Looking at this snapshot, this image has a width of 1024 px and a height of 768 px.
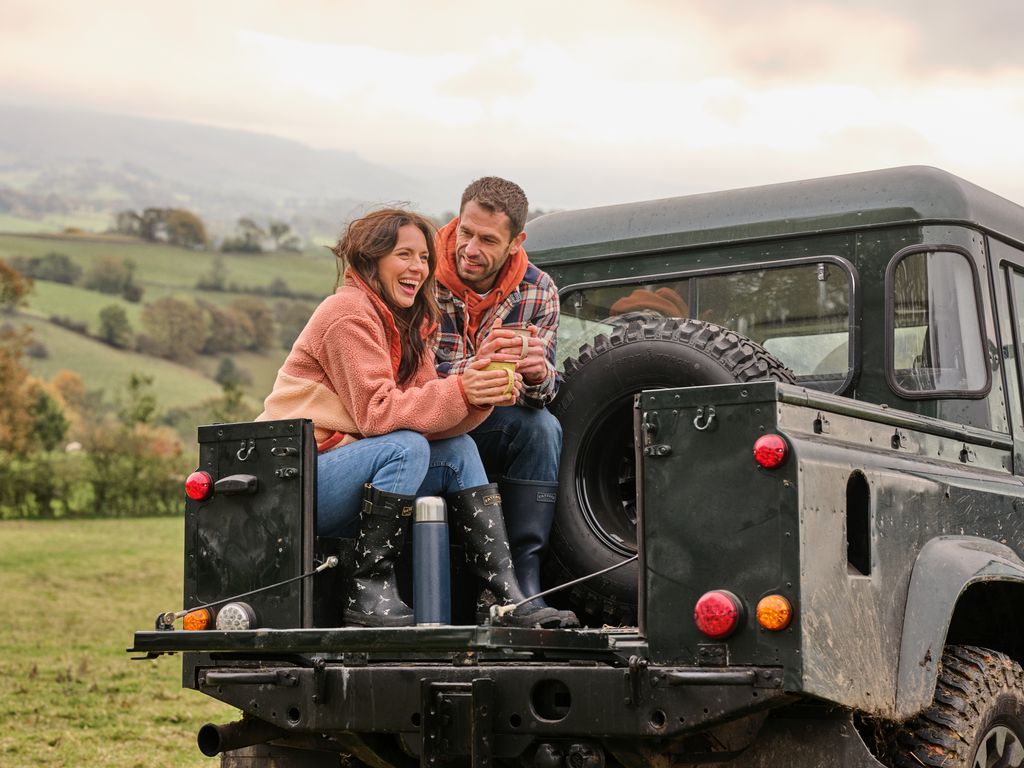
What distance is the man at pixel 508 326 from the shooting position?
191 inches

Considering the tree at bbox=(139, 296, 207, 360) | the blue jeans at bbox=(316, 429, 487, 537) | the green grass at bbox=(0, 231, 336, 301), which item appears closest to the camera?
the blue jeans at bbox=(316, 429, 487, 537)

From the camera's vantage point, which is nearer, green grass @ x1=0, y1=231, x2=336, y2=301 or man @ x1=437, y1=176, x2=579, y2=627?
man @ x1=437, y1=176, x2=579, y2=627

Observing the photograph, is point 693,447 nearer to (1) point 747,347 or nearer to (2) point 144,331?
(1) point 747,347

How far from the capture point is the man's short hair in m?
4.95

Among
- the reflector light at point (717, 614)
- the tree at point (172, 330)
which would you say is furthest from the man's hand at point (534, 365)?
the tree at point (172, 330)

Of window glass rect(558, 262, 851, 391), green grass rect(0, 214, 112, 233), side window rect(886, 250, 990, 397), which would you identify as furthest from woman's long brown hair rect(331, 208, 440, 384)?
green grass rect(0, 214, 112, 233)

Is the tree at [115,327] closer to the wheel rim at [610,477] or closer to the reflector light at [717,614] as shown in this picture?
the wheel rim at [610,477]

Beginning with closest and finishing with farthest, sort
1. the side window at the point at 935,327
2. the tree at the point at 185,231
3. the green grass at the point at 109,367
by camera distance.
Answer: the side window at the point at 935,327 → the green grass at the point at 109,367 → the tree at the point at 185,231

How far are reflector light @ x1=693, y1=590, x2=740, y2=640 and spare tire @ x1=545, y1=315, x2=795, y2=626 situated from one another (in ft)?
2.98

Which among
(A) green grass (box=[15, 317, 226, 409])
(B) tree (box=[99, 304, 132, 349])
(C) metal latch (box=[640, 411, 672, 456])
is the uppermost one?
(B) tree (box=[99, 304, 132, 349])

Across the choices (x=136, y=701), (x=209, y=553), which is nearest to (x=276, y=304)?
(x=136, y=701)

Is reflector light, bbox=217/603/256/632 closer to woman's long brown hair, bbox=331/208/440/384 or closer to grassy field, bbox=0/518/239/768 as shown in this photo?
woman's long brown hair, bbox=331/208/440/384

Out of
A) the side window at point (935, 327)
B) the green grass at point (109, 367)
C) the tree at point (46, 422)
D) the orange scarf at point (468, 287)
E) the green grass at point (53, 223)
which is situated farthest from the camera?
the green grass at point (53, 223)

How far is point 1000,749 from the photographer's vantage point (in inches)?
175
